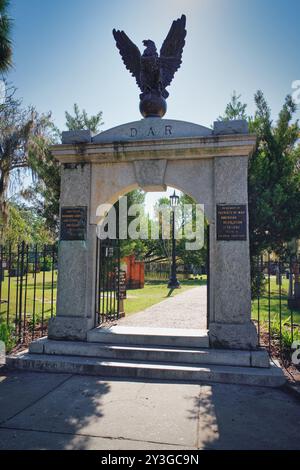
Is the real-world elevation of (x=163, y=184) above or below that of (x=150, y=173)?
below

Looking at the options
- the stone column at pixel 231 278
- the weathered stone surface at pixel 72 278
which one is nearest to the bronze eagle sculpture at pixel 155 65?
the stone column at pixel 231 278

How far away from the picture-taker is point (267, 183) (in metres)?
7.93


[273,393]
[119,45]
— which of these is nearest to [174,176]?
[119,45]

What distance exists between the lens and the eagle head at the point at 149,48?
6.73 m

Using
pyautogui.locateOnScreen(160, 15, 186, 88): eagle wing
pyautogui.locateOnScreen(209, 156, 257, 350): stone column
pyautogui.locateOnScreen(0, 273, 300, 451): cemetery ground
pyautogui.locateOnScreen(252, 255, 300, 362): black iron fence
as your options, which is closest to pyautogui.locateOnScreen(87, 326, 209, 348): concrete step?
pyautogui.locateOnScreen(209, 156, 257, 350): stone column

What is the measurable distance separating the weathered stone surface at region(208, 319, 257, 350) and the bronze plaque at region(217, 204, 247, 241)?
1485mm

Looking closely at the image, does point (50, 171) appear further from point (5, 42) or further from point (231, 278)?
point (231, 278)

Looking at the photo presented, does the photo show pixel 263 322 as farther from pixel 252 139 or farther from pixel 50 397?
pixel 50 397

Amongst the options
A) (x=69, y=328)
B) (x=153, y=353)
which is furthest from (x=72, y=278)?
(x=153, y=353)

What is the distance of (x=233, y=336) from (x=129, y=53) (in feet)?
19.9

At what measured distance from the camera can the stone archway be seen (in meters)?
5.89

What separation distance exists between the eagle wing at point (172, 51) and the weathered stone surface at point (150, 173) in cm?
188

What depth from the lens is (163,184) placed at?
21.0 feet

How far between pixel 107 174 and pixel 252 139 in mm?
2749
